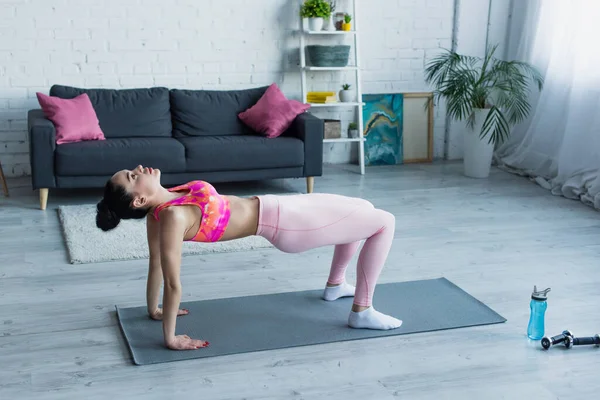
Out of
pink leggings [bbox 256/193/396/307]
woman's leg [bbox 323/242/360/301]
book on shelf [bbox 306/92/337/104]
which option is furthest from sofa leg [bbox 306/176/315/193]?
pink leggings [bbox 256/193/396/307]

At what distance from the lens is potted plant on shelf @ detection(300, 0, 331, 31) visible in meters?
6.04

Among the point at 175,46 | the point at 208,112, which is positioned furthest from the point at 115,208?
the point at 175,46

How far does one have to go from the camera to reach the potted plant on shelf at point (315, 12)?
6.04 m

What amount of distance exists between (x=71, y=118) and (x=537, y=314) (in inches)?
139

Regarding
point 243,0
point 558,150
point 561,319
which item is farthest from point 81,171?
point 558,150

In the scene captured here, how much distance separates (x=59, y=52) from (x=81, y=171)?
1.28 meters

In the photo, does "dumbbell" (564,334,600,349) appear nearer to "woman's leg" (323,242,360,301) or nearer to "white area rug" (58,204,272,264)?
"woman's leg" (323,242,360,301)

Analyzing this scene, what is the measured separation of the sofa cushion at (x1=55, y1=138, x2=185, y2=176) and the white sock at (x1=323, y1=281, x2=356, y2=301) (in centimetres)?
216

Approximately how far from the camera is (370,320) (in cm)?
316

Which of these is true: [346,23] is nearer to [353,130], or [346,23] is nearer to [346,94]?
[346,94]

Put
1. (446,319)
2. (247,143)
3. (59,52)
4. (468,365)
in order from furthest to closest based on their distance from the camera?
(59,52)
(247,143)
(446,319)
(468,365)

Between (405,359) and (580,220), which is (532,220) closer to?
(580,220)

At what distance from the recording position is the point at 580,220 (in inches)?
195

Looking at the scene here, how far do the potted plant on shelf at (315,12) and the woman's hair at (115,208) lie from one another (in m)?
3.62
